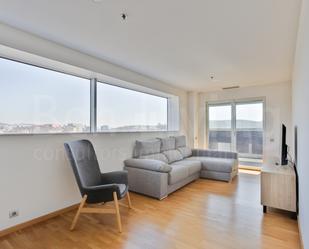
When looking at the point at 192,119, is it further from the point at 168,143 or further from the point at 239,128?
the point at 168,143

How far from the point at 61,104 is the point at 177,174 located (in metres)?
2.35

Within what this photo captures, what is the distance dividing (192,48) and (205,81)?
218cm

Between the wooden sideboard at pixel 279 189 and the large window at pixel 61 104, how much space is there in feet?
8.83

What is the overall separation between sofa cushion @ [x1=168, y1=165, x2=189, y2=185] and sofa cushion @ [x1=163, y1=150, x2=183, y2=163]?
0.63m

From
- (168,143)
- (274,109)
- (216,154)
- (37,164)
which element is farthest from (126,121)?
(274,109)

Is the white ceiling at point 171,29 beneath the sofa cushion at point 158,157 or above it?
above

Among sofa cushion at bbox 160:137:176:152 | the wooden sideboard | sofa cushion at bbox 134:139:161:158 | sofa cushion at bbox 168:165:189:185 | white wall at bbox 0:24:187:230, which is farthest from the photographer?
sofa cushion at bbox 160:137:176:152

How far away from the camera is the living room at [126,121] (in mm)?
2076

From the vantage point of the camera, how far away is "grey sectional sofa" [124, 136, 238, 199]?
336 centimetres

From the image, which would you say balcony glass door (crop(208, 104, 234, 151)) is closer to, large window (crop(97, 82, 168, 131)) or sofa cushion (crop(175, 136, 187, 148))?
sofa cushion (crop(175, 136, 187, 148))

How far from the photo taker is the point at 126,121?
13.5 feet

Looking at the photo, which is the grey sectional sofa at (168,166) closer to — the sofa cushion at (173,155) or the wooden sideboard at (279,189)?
the sofa cushion at (173,155)

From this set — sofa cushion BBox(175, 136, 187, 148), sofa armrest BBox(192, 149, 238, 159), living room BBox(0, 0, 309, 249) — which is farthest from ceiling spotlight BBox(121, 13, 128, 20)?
sofa armrest BBox(192, 149, 238, 159)

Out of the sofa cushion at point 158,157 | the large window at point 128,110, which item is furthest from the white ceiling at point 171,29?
the sofa cushion at point 158,157
